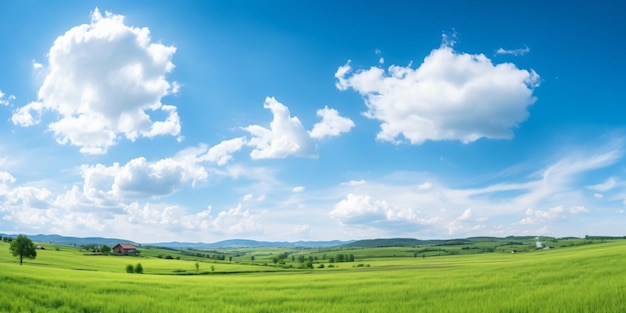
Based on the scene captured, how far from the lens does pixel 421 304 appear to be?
1738cm

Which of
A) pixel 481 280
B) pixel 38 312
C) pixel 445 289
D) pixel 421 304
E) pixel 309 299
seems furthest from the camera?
pixel 481 280

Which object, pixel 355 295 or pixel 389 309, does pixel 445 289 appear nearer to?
pixel 355 295

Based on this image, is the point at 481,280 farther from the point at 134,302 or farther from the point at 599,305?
the point at 134,302

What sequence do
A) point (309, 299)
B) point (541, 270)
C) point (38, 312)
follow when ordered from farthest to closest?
point (541, 270)
point (309, 299)
point (38, 312)

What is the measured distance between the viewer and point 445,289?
20969mm

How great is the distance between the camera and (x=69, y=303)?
655 inches

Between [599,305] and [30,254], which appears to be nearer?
[599,305]

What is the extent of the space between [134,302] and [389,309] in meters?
10.6

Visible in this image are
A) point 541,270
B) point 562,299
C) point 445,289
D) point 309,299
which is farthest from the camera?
point 541,270

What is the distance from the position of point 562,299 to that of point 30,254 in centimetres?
9946

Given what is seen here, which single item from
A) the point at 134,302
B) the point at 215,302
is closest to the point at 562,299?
the point at 215,302

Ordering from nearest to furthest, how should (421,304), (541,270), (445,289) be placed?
(421,304)
(445,289)
(541,270)

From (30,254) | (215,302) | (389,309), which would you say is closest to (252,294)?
(215,302)

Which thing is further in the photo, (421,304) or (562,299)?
(421,304)
